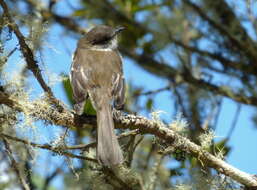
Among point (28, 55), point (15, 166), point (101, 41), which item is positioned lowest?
point (15, 166)

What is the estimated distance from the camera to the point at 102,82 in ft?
14.7

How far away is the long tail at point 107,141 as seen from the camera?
3605 mm

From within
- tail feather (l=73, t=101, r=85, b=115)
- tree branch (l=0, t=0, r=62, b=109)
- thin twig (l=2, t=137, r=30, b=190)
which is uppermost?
tree branch (l=0, t=0, r=62, b=109)

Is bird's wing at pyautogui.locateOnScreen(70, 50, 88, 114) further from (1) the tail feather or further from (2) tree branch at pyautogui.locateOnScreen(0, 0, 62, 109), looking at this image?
(2) tree branch at pyautogui.locateOnScreen(0, 0, 62, 109)

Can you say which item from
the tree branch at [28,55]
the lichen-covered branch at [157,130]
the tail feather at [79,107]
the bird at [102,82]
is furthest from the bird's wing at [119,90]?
the tree branch at [28,55]

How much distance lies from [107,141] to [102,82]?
2.77 feet

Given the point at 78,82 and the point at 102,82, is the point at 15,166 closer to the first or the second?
the point at 78,82

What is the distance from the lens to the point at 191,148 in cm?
364

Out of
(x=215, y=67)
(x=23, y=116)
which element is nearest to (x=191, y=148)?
(x=23, y=116)

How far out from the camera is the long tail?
361cm

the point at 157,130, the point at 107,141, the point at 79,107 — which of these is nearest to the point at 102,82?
the point at 79,107

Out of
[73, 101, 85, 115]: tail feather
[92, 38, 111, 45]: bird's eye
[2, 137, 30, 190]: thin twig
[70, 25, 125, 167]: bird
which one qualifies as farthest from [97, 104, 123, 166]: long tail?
[92, 38, 111, 45]: bird's eye

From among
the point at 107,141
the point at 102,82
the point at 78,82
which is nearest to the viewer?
the point at 107,141

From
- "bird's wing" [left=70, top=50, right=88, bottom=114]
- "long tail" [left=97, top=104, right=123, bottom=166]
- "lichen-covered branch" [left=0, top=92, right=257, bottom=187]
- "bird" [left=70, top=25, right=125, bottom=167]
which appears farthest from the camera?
"bird's wing" [left=70, top=50, right=88, bottom=114]
